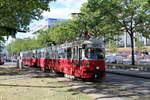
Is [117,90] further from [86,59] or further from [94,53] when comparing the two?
[94,53]

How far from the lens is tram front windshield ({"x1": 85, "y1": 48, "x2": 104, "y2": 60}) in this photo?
58.5 feet

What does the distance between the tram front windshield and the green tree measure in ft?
51.8

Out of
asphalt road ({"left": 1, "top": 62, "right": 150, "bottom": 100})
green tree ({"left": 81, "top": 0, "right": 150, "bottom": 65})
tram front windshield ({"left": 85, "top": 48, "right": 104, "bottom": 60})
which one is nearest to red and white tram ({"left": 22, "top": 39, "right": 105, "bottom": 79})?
tram front windshield ({"left": 85, "top": 48, "right": 104, "bottom": 60})

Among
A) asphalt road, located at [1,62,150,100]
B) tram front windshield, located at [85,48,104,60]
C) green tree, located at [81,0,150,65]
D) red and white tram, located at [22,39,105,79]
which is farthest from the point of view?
green tree, located at [81,0,150,65]

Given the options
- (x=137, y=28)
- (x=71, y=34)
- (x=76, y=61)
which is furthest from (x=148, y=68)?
(x=71, y=34)

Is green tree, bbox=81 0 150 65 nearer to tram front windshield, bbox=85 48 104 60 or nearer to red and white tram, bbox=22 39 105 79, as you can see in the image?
red and white tram, bbox=22 39 105 79

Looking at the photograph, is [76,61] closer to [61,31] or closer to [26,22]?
[26,22]

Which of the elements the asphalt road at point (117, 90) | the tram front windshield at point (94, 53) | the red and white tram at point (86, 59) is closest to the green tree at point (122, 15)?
the red and white tram at point (86, 59)

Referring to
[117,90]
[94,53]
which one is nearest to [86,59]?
[94,53]

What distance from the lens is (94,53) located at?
59.3 feet

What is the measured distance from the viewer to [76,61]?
61.3 feet

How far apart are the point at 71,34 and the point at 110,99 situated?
1265 inches

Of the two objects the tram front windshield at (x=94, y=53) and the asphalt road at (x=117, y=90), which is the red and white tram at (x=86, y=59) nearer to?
the tram front windshield at (x=94, y=53)

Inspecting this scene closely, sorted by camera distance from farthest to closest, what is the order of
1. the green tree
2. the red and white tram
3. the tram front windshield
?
1. the green tree
2. the tram front windshield
3. the red and white tram
